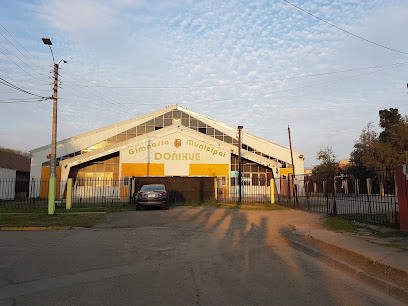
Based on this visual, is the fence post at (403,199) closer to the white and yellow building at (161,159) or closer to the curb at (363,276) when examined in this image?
the curb at (363,276)

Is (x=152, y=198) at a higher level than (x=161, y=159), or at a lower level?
lower

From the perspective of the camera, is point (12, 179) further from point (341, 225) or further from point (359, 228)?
point (359, 228)

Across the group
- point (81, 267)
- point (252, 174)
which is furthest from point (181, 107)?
point (81, 267)

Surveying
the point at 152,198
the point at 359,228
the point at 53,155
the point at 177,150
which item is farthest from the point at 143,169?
the point at 359,228

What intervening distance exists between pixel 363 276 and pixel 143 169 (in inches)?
1079

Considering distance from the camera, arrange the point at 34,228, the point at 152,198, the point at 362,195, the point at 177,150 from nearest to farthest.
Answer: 1. the point at 362,195
2. the point at 34,228
3. the point at 152,198
4. the point at 177,150

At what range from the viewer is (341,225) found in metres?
12.1

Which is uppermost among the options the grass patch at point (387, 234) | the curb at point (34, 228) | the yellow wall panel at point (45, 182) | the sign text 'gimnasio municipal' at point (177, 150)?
the sign text 'gimnasio municipal' at point (177, 150)

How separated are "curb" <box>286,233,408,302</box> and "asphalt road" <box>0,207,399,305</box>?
0.17 m

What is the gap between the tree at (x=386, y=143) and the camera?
1578 inches

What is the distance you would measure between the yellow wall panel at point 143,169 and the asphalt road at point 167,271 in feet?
65.4

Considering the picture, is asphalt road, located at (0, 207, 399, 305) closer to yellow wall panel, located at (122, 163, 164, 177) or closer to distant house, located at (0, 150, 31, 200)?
yellow wall panel, located at (122, 163, 164, 177)

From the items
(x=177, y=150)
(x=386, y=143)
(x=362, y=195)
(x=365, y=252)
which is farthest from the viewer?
(x=386, y=143)

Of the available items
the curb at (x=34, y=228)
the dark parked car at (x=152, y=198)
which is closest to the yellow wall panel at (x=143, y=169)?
the dark parked car at (x=152, y=198)
